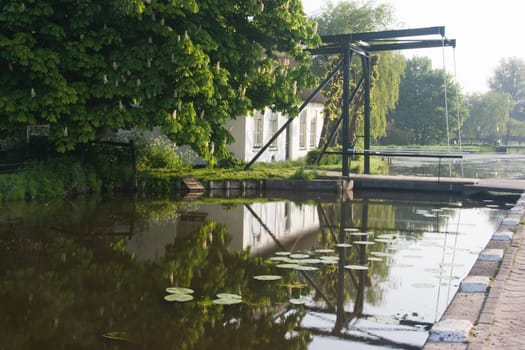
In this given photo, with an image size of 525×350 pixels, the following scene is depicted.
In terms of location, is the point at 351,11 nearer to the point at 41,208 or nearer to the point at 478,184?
the point at 478,184

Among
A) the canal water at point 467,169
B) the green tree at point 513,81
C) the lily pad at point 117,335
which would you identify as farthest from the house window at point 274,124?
the green tree at point 513,81

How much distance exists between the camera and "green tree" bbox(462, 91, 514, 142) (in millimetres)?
86562

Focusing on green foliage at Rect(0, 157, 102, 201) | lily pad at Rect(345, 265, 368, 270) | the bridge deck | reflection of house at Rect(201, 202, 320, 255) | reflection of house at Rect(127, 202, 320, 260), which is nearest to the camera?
lily pad at Rect(345, 265, 368, 270)

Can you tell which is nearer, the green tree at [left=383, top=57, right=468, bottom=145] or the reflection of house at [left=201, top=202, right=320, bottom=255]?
the reflection of house at [left=201, top=202, right=320, bottom=255]

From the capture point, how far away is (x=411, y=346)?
6.00 metres

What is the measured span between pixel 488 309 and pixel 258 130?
74.5 ft

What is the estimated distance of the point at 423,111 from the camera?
73.9 meters

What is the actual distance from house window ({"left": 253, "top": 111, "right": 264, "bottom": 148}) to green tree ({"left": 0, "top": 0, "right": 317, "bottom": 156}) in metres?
10.4

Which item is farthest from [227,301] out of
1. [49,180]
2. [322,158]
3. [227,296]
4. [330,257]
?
[322,158]

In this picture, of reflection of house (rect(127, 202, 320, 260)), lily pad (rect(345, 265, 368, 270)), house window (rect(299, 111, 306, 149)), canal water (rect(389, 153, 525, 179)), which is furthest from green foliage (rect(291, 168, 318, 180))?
lily pad (rect(345, 265, 368, 270))

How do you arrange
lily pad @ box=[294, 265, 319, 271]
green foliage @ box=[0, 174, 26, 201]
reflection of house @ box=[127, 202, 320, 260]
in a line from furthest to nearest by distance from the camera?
green foliage @ box=[0, 174, 26, 201] < reflection of house @ box=[127, 202, 320, 260] < lily pad @ box=[294, 265, 319, 271]

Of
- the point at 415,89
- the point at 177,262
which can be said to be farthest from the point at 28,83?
the point at 415,89

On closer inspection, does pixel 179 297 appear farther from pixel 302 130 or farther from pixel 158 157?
pixel 302 130

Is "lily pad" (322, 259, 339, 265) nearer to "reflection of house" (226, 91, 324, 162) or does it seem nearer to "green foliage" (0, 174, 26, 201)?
"green foliage" (0, 174, 26, 201)
